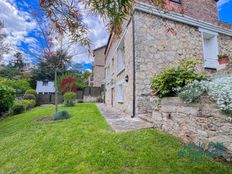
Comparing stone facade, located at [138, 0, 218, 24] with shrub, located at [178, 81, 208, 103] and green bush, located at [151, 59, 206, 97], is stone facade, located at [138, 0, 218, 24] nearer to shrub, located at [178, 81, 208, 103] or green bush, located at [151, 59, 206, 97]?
green bush, located at [151, 59, 206, 97]

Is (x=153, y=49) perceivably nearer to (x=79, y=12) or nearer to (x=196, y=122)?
(x=196, y=122)

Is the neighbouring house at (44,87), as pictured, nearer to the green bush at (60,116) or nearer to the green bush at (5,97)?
the green bush at (5,97)

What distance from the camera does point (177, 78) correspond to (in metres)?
3.40

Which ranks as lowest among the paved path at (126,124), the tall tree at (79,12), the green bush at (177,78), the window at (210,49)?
the paved path at (126,124)

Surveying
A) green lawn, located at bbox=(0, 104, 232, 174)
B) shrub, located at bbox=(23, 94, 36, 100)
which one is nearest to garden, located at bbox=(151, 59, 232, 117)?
A: green lawn, located at bbox=(0, 104, 232, 174)

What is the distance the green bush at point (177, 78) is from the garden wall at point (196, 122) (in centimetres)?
26

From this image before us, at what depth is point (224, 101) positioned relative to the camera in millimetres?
2174

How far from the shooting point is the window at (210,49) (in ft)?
23.6

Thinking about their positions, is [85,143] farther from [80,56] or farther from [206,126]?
[80,56]

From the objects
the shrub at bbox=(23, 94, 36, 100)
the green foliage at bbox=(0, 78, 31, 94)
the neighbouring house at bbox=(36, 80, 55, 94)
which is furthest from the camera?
the neighbouring house at bbox=(36, 80, 55, 94)

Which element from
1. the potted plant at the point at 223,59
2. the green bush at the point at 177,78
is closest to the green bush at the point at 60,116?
the green bush at the point at 177,78

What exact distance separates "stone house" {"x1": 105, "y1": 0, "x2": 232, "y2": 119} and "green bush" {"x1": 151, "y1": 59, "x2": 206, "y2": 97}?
1370 mm

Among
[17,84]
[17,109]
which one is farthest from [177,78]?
[17,84]

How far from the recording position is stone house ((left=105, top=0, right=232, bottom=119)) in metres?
5.46
